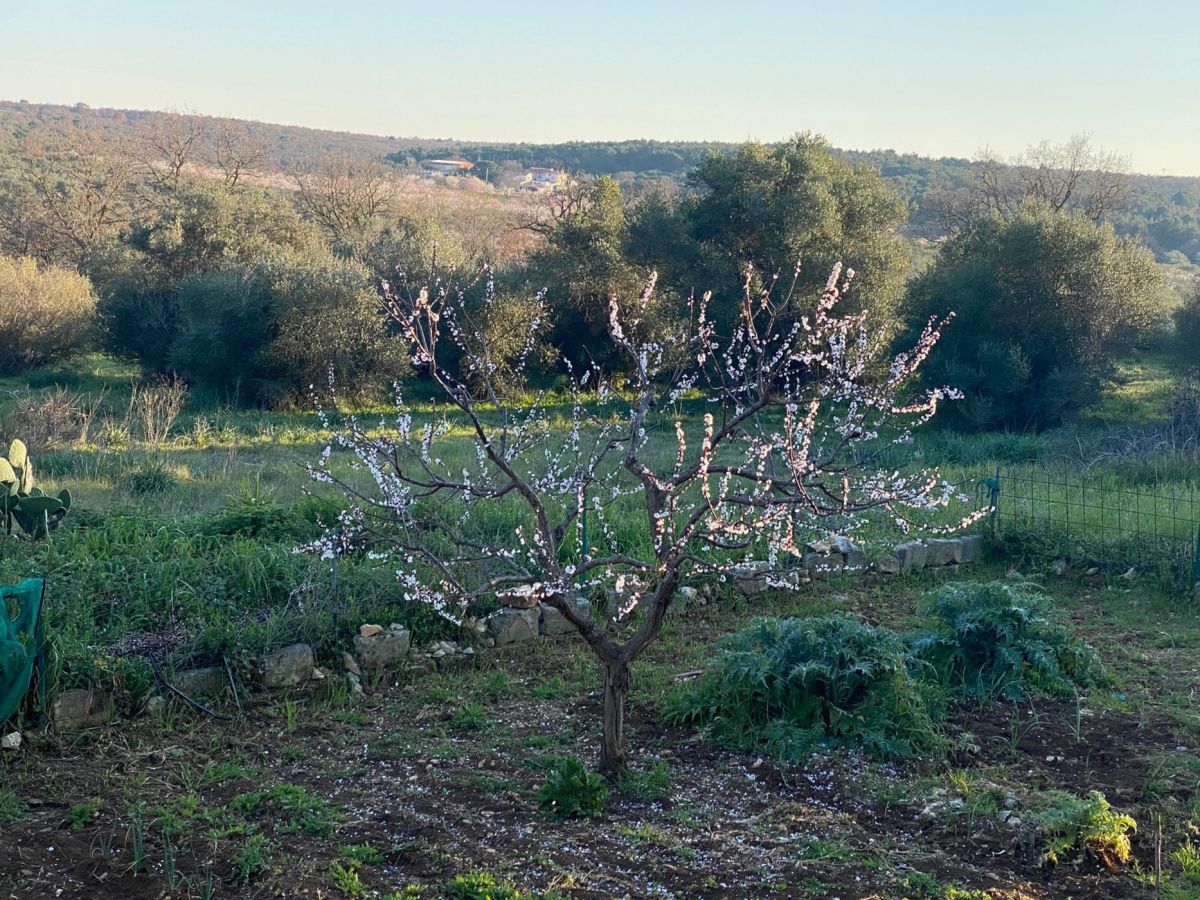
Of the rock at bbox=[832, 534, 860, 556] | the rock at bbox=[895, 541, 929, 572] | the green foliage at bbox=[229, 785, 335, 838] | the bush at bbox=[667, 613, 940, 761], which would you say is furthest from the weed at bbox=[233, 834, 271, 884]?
the rock at bbox=[895, 541, 929, 572]

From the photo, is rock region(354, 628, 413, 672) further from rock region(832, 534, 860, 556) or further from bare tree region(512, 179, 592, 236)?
bare tree region(512, 179, 592, 236)

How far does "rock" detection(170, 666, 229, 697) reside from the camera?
5.00 metres

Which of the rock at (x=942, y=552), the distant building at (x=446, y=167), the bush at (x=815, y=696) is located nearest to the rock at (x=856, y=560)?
the rock at (x=942, y=552)

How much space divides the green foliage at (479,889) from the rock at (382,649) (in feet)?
7.54

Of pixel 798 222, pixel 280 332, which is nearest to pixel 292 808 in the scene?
pixel 280 332

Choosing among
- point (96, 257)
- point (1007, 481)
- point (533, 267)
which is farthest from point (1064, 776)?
point (96, 257)

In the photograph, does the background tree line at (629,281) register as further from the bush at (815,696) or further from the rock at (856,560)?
the bush at (815,696)

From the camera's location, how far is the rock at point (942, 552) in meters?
8.03

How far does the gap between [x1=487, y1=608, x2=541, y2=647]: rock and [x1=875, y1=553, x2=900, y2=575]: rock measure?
2.99 metres

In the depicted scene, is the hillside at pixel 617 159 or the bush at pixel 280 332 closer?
the bush at pixel 280 332

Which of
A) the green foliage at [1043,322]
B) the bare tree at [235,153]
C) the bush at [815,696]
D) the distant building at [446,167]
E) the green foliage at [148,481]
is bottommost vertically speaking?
the green foliage at [148,481]

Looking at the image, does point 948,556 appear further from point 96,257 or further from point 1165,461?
point 96,257

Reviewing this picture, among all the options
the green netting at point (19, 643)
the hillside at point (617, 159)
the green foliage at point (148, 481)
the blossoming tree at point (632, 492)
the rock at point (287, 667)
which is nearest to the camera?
the blossoming tree at point (632, 492)

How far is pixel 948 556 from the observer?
8.12m
